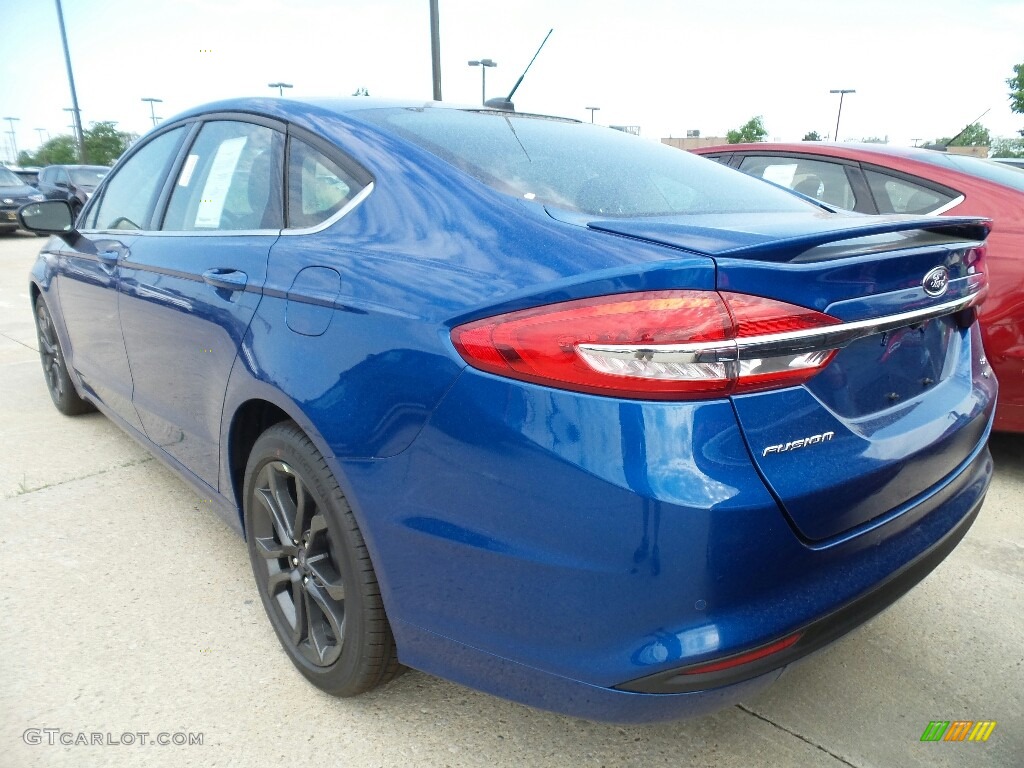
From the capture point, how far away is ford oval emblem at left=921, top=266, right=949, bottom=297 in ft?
5.29

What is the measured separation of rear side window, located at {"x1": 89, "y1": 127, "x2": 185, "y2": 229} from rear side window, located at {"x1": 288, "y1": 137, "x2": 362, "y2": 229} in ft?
3.33

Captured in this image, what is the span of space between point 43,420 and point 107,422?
0.39 meters

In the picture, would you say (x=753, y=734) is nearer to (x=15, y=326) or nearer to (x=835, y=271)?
(x=835, y=271)

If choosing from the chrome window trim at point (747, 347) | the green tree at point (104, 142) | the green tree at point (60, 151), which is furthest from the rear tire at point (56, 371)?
the green tree at point (60, 151)

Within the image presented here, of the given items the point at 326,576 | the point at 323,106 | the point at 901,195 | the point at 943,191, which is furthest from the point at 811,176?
the point at 326,576

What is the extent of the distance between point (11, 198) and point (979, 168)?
1882 centimetres

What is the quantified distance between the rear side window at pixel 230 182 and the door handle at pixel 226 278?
6.4 inches

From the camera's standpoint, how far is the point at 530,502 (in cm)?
135

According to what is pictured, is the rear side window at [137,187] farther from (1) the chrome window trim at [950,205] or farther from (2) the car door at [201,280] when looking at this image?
(1) the chrome window trim at [950,205]

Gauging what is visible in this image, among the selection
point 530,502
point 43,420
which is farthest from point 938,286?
point 43,420

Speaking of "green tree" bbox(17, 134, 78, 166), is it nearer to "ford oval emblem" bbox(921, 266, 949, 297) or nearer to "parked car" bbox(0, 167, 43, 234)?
"parked car" bbox(0, 167, 43, 234)

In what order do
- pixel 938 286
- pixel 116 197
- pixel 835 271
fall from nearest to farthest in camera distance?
pixel 835 271 < pixel 938 286 < pixel 116 197

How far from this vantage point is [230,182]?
2434 millimetres

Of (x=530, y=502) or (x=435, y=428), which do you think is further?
(x=435, y=428)
